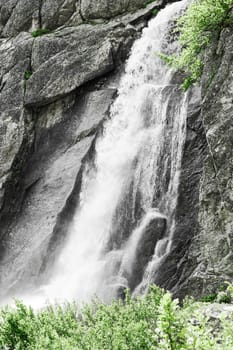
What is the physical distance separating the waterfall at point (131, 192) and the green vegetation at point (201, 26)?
11.2ft

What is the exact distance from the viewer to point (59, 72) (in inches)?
1049

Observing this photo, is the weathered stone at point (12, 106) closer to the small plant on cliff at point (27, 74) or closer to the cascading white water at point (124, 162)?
the small plant on cliff at point (27, 74)

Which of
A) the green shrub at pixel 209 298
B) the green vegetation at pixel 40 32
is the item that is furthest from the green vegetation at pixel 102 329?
the green vegetation at pixel 40 32

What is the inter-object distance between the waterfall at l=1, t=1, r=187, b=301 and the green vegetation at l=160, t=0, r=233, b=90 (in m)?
3.40

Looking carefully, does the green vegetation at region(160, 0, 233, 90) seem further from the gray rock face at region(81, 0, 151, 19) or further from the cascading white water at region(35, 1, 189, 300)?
the gray rock face at region(81, 0, 151, 19)

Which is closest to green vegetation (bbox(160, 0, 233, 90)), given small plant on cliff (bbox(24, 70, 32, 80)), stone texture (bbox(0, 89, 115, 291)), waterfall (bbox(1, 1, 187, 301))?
waterfall (bbox(1, 1, 187, 301))

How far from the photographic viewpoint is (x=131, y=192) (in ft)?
68.5

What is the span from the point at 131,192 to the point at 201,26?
8731 mm

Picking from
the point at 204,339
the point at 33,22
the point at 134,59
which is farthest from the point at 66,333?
the point at 33,22

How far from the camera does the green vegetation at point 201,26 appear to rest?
14.1 meters

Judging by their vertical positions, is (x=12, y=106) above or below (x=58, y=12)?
below

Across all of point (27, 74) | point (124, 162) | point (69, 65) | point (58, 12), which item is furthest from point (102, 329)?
point (58, 12)

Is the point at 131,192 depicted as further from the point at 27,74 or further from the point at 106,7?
the point at 106,7

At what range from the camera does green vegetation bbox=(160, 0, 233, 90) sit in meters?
14.1
